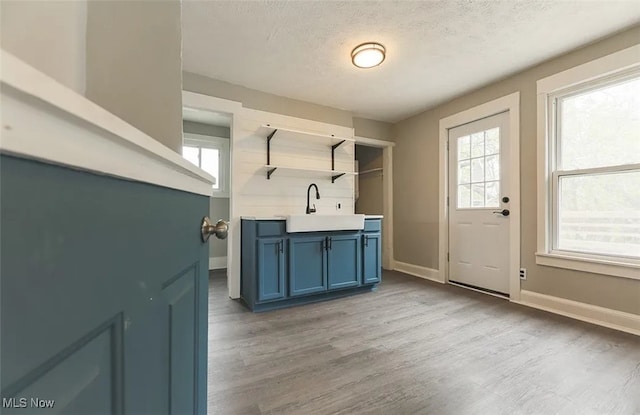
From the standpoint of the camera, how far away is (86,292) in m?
0.30

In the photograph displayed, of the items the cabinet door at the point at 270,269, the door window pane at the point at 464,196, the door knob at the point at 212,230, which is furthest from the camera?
the door window pane at the point at 464,196

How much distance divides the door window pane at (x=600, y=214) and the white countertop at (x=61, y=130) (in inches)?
124

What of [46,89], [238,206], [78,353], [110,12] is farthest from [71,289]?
[238,206]

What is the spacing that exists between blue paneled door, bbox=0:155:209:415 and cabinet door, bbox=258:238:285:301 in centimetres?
198

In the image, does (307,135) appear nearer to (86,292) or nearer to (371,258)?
(371,258)

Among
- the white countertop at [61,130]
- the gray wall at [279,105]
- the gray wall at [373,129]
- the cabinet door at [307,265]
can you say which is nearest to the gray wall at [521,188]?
the gray wall at [373,129]

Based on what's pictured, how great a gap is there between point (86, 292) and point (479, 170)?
3.65m

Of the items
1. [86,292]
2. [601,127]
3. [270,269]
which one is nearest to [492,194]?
[601,127]

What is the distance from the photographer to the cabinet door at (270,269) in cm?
253

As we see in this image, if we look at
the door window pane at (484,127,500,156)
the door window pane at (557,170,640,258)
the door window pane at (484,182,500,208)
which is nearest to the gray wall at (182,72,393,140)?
the door window pane at (484,127,500,156)

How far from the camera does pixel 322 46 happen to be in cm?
235

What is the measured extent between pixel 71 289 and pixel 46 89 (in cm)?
19

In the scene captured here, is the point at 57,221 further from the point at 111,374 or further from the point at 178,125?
the point at 178,125

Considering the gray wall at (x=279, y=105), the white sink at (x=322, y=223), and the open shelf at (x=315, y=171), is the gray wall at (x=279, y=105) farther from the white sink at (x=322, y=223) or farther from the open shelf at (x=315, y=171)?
the white sink at (x=322, y=223)
